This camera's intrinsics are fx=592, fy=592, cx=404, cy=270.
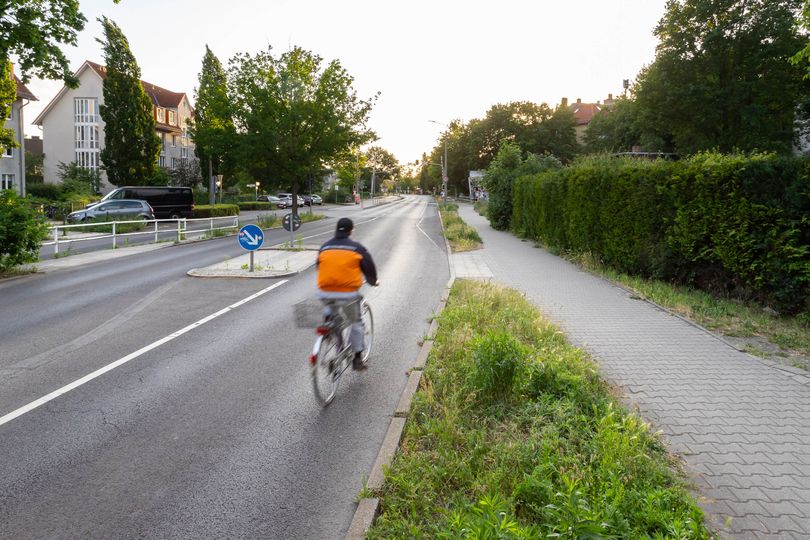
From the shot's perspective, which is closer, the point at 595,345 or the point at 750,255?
the point at 595,345

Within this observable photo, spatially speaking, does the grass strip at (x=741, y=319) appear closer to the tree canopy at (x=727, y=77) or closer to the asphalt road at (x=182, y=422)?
the asphalt road at (x=182, y=422)

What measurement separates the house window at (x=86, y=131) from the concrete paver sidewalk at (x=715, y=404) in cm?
6186

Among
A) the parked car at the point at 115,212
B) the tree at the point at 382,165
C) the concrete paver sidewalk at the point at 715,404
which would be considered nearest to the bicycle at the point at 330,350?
the concrete paver sidewalk at the point at 715,404

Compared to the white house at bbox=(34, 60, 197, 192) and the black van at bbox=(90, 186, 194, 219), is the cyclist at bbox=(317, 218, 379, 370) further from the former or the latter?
the white house at bbox=(34, 60, 197, 192)

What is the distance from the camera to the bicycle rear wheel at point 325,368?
18.0 ft

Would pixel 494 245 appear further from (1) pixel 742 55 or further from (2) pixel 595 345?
(1) pixel 742 55

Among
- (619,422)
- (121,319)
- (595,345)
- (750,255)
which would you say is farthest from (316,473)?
(750,255)

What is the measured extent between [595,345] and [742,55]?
3723 cm

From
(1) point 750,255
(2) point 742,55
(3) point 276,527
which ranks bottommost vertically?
(3) point 276,527

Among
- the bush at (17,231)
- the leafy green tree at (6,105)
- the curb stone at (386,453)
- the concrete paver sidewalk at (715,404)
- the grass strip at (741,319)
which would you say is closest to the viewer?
the curb stone at (386,453)

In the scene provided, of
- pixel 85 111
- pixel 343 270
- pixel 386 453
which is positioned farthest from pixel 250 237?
pixel 85 111

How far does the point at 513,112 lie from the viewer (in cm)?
7594

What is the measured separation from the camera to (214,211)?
44188mm

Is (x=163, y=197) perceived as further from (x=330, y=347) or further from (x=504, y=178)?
(x=330, y=347)
